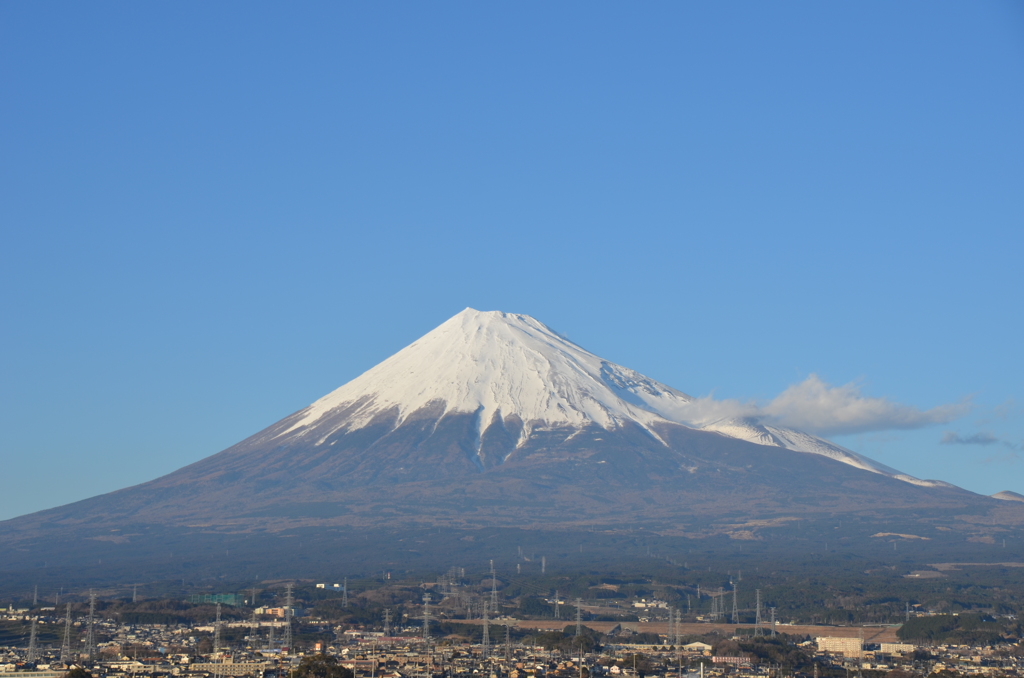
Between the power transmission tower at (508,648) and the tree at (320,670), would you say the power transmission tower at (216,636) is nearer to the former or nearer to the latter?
the power transmission tower at (508,648)

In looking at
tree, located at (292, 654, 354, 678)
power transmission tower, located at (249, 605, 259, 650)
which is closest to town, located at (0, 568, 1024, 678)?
tree, located at (292, 654, 354, 678)

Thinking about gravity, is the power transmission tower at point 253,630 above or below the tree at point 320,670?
above

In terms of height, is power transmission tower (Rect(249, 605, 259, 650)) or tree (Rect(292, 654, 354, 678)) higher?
→ power transmission tower (Rect(249, 605, 259, 650))

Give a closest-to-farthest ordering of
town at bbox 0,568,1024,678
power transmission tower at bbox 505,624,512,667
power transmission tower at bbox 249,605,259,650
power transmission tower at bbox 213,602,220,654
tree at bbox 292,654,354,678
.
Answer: tree at bbox 292,654,354,678 → town at bbox 0,568,1024,678 → power transmission tower at bbox 505,624,512,667 → power transmission tower at bbox 213,602,220,654 → power transmission tower at bbox 249,605,259,650

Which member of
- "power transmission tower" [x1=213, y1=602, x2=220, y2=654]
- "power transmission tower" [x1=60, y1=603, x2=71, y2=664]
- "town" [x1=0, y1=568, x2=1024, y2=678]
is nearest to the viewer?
"town" [x1=0, y1=568, x2=1024, y2=678]

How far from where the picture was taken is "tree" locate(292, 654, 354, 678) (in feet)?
197

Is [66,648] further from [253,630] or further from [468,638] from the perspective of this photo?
[468,638]

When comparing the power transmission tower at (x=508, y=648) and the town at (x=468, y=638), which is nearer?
the town at (x=468, y=638)

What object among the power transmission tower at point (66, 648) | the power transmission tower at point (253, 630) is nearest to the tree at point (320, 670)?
the power transmission tower at point (66, 648)

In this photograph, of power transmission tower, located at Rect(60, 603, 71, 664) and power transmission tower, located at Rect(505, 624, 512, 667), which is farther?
power transmission tower, located at Rect(505, 624, 512, 667)

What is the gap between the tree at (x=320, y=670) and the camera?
60156 millimetres

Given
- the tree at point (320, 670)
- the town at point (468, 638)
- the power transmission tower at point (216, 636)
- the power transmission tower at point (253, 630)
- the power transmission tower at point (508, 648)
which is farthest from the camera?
the power transmission tower at point (253, 630)

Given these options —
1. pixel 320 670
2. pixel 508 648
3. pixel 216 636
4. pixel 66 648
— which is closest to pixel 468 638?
pixel 508 648

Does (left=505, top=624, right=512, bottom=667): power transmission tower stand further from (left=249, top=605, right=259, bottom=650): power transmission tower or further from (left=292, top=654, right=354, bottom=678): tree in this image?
(left=249, top=605, right=259, bottom=650): power transmission tower
